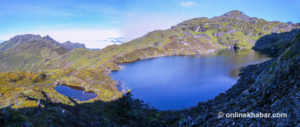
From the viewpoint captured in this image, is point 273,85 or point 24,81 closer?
point 273,85

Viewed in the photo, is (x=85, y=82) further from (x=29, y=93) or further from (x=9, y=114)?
(x=9, y=114)

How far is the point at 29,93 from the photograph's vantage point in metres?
37.2

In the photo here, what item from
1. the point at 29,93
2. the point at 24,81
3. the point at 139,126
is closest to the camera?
the point at 139,126

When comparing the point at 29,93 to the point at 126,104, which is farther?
the point at 126,104

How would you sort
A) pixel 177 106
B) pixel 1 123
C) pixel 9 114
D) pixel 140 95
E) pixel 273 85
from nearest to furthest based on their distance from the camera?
1. pixel 1 123
2. pixel 9 114
3. pixel 273 85
4. pixel 177 106
5. pixel 140 95

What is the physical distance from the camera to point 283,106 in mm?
14695

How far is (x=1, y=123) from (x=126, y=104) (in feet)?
151

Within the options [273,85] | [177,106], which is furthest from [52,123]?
[177,106]

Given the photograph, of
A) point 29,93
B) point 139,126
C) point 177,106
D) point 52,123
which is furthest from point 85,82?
point 52,123

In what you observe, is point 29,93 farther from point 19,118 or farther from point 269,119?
point 269,119

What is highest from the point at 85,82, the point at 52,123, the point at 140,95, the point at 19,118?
the point at 19,118

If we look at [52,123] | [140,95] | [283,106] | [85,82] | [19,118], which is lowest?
[140,95]

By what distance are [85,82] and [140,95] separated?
97.2 feet

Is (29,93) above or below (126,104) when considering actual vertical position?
above
